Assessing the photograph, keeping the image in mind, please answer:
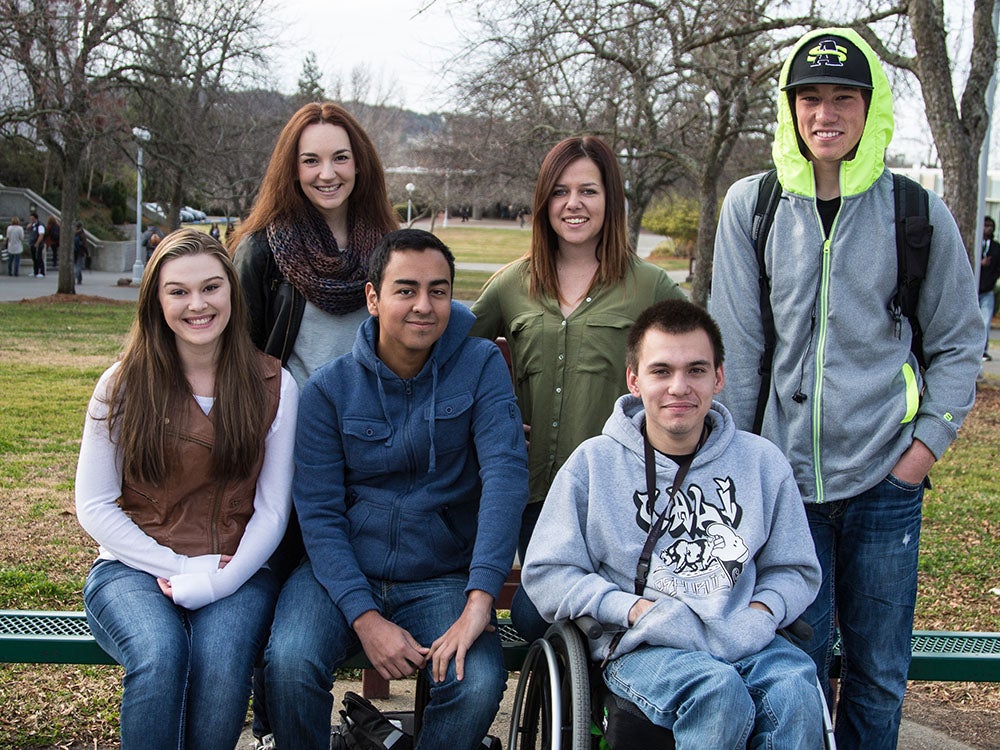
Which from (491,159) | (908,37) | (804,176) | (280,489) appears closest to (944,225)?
(804,176)

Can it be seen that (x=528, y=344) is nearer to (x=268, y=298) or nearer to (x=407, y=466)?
(x=407, y=466)

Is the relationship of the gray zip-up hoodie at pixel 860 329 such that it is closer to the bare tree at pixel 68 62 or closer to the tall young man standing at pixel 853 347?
the tall young man standing at pixel 853 347

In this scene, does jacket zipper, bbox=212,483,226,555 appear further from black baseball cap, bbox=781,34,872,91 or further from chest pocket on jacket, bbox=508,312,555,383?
black baseball cap, bbox=781,34,872,91

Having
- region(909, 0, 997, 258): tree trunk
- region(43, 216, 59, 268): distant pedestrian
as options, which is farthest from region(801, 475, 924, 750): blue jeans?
region(43, 216, 59, 268): distant pedestrian

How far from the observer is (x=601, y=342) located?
3.39 metres

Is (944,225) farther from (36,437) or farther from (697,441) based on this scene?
(36,437)

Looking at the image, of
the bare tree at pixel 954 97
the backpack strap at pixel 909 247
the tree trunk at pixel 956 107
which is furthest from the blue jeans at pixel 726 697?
the bare tree at pixel 954 97

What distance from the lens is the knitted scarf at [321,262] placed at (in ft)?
11.3

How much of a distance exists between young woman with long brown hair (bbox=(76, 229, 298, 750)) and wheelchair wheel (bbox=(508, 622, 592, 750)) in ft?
2.55

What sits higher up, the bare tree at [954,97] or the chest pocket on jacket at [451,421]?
the bare tree at [954,97]

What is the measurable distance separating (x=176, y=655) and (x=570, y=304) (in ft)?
5.35

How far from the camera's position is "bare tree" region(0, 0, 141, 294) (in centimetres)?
1920

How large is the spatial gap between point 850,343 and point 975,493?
5.38 meters

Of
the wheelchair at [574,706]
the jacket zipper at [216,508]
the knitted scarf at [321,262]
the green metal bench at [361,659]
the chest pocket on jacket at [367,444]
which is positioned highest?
the knitted scarf at [321,262]
